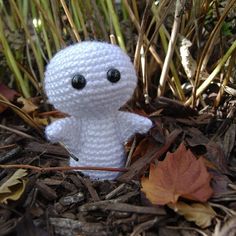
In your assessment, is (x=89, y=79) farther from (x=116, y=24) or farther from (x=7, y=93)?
(x=7, y=93)

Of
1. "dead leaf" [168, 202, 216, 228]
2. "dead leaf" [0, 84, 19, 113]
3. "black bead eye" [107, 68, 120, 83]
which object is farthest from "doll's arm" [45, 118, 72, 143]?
"dead leaf" [0, 84, 19, 113]

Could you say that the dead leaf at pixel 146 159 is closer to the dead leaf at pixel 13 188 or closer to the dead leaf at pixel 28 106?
the dead leaf at pixel 13 188

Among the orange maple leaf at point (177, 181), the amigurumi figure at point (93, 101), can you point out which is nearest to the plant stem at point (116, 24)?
the amigurumi figure at point (93, 101)

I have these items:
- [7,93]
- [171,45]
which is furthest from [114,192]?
[7,93]

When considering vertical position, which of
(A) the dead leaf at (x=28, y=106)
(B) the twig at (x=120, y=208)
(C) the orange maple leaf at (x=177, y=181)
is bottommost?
(B) the twig at (x=120, y=208)

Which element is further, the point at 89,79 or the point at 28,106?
the point at 28,106

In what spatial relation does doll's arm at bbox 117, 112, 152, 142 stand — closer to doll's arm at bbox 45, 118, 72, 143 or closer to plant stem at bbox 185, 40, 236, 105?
doll's arm at bbox 45, 118, 72, 143
